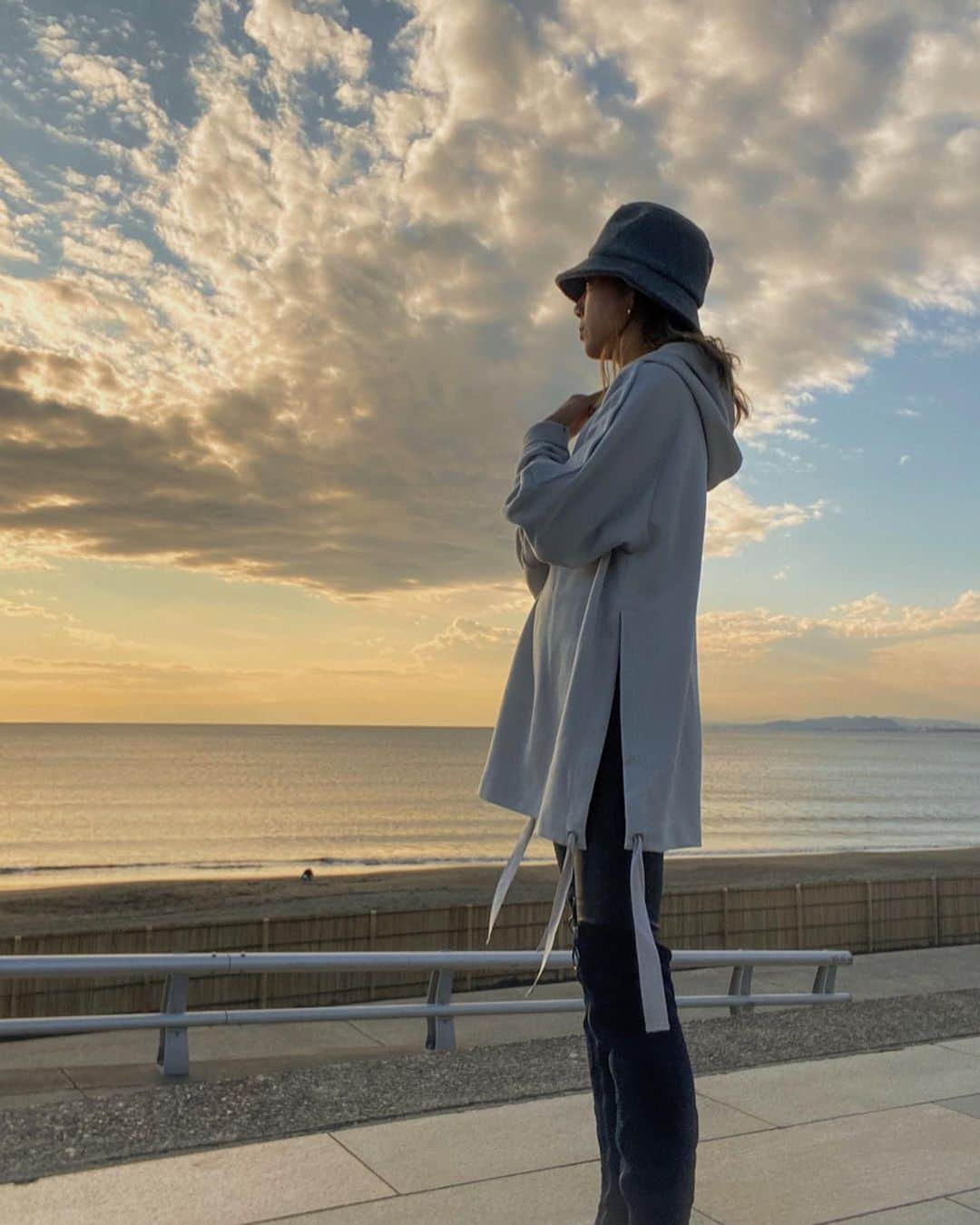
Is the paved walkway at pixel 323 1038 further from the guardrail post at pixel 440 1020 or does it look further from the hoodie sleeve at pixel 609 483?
the hoodie sleeve at pixel 609 483

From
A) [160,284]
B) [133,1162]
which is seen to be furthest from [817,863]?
[133,1162]

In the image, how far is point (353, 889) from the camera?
968 inches

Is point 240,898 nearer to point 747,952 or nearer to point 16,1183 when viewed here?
point 747,952

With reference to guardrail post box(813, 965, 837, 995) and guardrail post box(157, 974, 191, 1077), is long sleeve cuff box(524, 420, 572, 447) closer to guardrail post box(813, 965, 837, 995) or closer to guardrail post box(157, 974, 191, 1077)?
guardrail post box(157, 974, 191, 1077)

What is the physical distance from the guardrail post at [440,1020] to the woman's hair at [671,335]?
115 inches

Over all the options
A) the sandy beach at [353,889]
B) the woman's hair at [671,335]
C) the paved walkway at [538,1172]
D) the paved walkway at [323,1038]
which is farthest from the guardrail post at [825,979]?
the sandy beach at [353,889]

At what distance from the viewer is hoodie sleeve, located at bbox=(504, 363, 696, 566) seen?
1540 mm

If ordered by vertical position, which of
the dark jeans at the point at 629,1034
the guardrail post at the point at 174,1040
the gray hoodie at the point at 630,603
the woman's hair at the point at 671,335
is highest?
the woman's hair at the point at 671,335

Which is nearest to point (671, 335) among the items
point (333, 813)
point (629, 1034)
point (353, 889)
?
point (629, 1034)

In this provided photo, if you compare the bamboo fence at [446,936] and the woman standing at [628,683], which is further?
the bamboo fence at [446,936]

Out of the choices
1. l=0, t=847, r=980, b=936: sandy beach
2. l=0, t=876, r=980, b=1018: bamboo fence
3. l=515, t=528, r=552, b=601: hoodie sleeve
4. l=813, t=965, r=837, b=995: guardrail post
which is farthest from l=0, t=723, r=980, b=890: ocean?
l=515, t=528, r=552, b=601: hoodie sleeve

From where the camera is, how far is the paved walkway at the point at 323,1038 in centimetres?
370

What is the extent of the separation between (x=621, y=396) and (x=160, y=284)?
42.4ft

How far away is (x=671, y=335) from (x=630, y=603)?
460 mm
